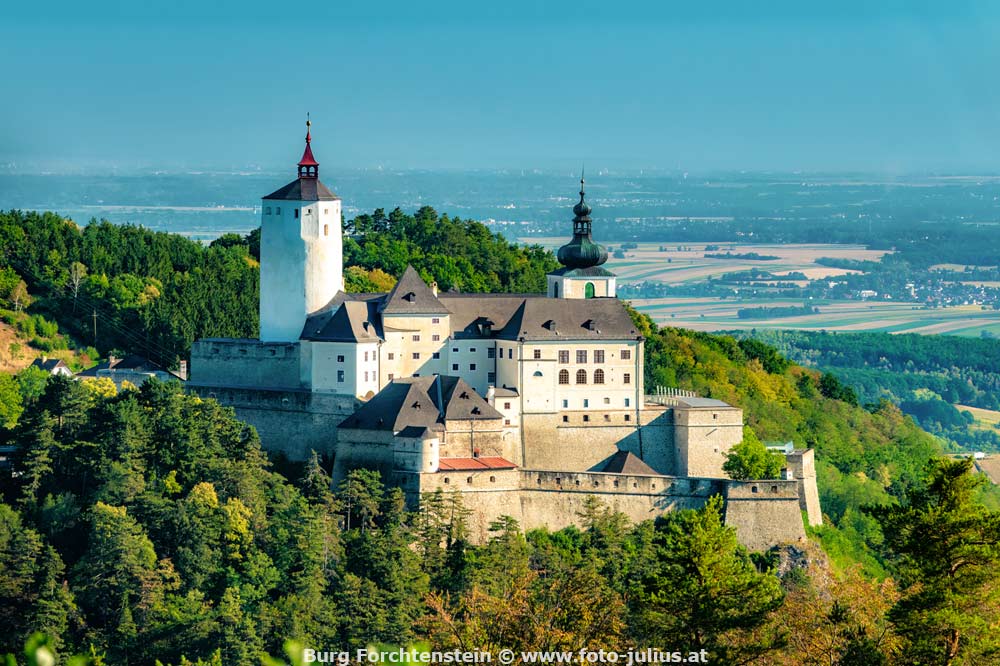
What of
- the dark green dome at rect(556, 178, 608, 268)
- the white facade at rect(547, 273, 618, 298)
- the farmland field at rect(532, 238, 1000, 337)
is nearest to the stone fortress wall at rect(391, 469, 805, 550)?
the white facade at rect(547, 273, 618, 298)

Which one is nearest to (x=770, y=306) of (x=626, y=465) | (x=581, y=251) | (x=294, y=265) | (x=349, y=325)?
(x=581, y=251)

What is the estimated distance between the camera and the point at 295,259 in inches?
2168

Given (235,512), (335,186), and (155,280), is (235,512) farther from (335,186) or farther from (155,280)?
(335,186)

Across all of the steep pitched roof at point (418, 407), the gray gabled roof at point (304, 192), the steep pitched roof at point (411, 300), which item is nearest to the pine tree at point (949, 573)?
the steep pitched roof at point (418, 407)

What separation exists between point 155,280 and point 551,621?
39047mm

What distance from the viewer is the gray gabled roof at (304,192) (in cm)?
5525

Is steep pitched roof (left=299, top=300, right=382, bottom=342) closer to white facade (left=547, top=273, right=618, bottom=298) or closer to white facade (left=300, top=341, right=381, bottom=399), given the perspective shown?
white facade (left=300, top=341, right=381, bottom=399)

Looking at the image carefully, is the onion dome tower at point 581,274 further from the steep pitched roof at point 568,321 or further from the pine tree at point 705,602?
the pine tree at point 705,602

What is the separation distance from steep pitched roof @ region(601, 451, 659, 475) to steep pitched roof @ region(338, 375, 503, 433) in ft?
12.8

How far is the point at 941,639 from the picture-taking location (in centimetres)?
3306

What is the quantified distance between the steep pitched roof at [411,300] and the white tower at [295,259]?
2.29 metres

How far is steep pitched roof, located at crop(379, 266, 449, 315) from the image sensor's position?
53.4m

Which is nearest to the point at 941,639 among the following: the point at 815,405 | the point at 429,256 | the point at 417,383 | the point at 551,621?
the point at 551,621

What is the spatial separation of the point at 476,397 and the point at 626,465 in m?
4.77
